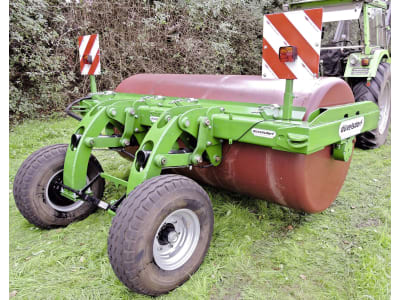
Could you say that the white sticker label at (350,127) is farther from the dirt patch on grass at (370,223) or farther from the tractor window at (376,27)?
the tractor window at (376,27)

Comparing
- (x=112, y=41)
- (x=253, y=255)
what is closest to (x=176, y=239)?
(x=253, y=255)

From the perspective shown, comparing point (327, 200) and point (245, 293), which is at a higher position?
point (327, 200)

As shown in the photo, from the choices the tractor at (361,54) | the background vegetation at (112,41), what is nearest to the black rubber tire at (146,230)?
the tractor at (361,54)

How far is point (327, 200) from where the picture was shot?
8.84ft

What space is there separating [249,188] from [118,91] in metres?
2.03

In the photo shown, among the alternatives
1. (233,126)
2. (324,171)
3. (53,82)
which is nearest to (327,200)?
(324,171)

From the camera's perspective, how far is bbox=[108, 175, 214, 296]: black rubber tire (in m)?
1.81

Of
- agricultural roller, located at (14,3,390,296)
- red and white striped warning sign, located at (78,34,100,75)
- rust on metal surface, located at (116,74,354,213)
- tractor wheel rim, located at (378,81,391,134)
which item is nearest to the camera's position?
agricultural roller, located at (14,3,390,296)

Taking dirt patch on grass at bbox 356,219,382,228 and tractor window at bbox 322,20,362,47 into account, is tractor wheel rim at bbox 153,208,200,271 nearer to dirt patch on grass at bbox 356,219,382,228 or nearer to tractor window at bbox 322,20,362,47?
dirt patch on grass at bbox 356,219,382,228

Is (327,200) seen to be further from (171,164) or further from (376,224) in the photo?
(171,164)

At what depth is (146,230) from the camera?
185 cm

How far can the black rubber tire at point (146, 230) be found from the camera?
181 cm

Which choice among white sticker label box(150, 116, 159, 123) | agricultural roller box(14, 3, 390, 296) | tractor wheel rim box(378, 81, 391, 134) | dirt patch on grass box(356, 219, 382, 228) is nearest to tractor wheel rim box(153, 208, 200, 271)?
agricultural roller box(14, 3, 390, 296)

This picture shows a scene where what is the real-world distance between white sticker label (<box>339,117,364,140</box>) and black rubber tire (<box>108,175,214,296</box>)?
1.15m
